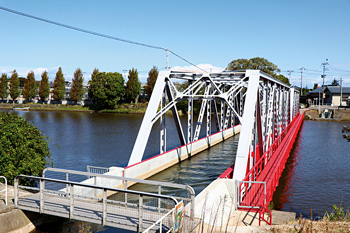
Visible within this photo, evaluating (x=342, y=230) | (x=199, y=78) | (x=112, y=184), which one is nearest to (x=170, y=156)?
(x=199, y=78)

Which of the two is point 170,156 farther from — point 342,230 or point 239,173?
point 342,230

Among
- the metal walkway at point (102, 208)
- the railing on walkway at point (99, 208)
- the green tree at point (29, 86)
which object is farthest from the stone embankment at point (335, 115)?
the green tree at point (29, 86)

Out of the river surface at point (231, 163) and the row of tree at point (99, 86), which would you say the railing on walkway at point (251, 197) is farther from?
the row of tree at point (99, 86)

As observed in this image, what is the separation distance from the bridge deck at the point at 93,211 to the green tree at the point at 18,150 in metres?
2.09

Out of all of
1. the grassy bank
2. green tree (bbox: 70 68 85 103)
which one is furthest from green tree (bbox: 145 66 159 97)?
green tree (bbox: 70 68 85 103)

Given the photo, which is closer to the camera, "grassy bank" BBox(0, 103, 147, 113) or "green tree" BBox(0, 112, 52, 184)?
"green tree" BBox(0, 112, 52, 184)

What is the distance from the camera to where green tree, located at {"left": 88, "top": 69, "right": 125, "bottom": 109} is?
82.8m

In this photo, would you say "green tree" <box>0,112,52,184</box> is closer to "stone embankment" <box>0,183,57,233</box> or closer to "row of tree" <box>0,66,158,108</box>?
"stone embankment" <box>0,183,57,233</box>

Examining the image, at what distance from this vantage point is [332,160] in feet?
87.4

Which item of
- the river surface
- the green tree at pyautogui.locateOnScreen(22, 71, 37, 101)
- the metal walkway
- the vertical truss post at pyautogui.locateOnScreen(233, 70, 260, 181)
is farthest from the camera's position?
the green tree at pyautogui.locateOnScreen(22, 71, 37, 101)

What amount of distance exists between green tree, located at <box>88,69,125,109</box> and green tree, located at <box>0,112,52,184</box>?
228 ft

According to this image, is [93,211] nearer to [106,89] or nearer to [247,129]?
[247,129]

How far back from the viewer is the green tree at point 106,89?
82750 mm

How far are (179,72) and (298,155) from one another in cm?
1384
